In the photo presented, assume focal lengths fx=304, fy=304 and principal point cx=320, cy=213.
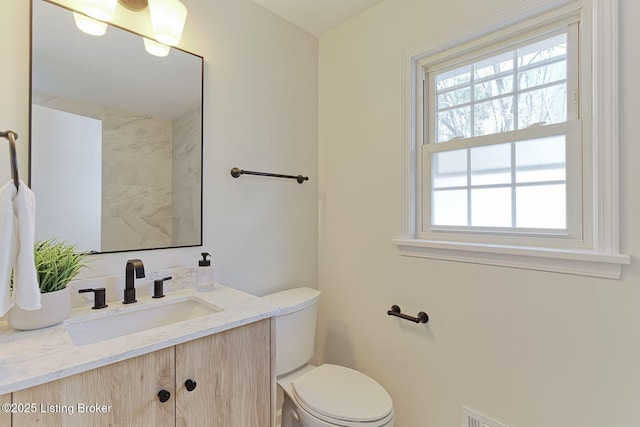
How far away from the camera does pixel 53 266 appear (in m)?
0.92

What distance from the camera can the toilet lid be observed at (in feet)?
3.84

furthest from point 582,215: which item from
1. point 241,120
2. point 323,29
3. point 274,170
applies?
point 323,29

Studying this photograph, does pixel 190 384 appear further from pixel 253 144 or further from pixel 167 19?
pixel 167 19

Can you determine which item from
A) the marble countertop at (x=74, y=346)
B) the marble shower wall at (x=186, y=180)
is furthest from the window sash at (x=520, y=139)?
the marble shower wall at (x=186, y=180)

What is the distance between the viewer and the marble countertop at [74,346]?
661 millimetres

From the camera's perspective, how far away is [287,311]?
1449 millimetres

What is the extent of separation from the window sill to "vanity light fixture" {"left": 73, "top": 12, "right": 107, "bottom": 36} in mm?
1556

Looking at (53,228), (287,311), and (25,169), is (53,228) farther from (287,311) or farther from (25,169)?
(287,311)

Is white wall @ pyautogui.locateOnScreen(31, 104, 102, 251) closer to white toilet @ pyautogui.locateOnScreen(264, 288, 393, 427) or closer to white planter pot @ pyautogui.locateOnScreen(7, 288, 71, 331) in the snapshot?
white planter pot @ pyautogui.locateOnScreen(7, 288, 71, 331)

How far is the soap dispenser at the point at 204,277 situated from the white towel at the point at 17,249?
58 centimetres

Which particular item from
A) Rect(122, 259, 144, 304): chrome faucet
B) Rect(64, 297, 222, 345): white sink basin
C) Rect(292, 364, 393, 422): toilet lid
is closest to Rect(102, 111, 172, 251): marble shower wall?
Rect(122, 259, 144, 304): chrome faucet

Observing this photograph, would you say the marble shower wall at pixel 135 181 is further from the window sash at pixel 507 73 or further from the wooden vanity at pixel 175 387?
the window sash at pixel 507 73

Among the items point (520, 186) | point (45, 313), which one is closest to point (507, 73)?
point (520, 186)

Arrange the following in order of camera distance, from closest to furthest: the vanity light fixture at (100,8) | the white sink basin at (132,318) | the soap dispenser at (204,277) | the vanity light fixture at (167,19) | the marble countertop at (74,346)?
the marble countertop at (74,346) → the white sink basin at (132,318) → the vanity light fixture at (100,8) → the vanity light fixture at (167,19) → the soap dispenser at (204,277)
